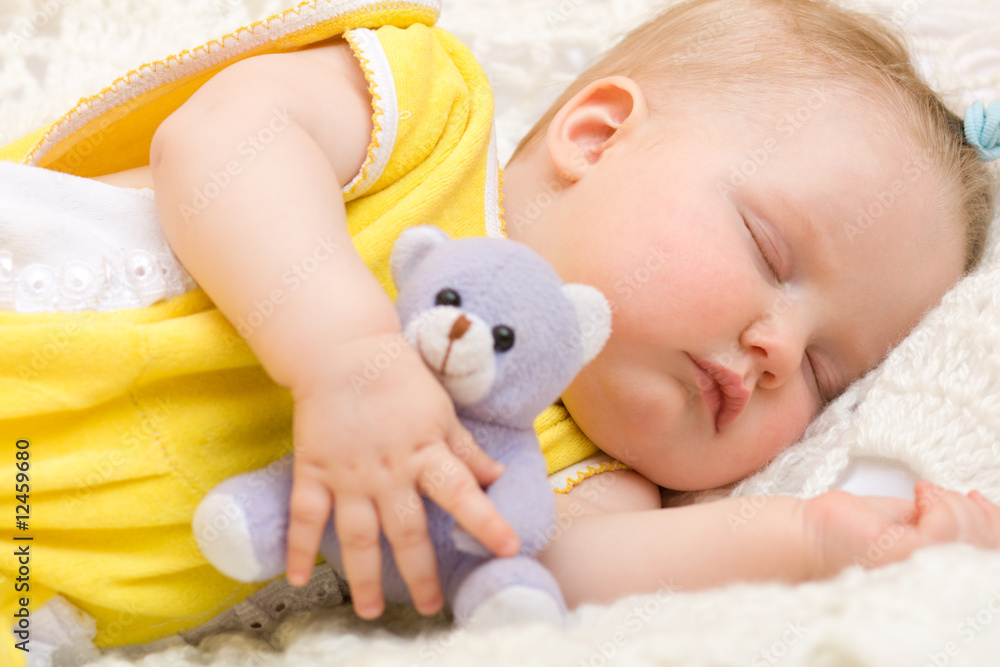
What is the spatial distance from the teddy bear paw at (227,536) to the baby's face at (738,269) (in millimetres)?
513

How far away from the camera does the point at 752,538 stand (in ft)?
2.82

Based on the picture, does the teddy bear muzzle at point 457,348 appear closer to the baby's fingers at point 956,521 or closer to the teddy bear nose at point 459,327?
the teddy bear nose at point 459,327

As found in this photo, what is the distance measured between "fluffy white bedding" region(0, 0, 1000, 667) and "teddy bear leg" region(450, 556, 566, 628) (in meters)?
0.03

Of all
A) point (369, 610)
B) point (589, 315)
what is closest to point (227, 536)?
point (369, 610)

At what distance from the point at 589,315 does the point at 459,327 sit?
0.14 m

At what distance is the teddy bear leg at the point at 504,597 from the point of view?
28.8 inches

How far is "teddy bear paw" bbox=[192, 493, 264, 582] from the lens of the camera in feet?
2.38

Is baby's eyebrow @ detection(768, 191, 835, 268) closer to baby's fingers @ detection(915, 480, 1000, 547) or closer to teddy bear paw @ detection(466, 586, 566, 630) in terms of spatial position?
baby's fingers @ detection(915, 480, 1000, 547)

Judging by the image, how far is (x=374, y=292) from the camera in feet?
2.59

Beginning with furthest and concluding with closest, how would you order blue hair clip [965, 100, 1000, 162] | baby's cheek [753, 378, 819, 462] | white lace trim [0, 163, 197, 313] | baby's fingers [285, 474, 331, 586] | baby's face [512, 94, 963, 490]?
blue hair clip [965, 100, 1000, 162] < baby's cheek [753, 378, 819, 462] < baby's face [512, 94, 963, 490] < white lace trim [0, 163, 197, 313] < baby's fingers [285, 474, 331, 586]

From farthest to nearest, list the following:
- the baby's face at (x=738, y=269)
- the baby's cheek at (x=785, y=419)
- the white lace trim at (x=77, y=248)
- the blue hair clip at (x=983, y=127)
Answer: the blue hair clip at (x=983, y=127)
the baby's cheek at (x=785, y=419)
the baby's face at (x=738, y=269)
the white lace trim at (x=77, y=248)

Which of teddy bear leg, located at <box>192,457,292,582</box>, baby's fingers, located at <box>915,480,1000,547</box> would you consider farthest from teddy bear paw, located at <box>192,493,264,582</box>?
baby's fingers, located at <box>915,480,1000,547</box>

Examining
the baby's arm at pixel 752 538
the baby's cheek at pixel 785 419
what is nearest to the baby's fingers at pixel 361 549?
the baby's arm at pixel 752 538

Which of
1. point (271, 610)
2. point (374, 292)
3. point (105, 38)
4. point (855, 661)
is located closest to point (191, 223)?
point (374, 292)
